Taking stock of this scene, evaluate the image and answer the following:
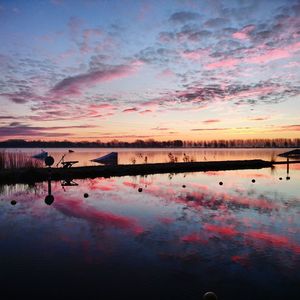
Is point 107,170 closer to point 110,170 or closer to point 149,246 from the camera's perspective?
point 110,170

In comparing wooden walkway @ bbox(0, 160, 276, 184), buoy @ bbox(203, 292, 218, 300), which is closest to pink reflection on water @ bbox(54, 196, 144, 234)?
buoy @ bbox(203, 292, 218, 300)

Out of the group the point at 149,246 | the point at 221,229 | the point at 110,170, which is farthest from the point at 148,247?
the point at 110,170

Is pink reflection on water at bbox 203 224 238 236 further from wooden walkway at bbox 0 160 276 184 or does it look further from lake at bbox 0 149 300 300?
wooden walkway at bbox 0 160 276 184

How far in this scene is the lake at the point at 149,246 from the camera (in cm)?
693

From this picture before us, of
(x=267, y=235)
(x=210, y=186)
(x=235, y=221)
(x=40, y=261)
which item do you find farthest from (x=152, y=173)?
(x=40, y=261)

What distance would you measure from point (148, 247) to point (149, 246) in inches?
3.6

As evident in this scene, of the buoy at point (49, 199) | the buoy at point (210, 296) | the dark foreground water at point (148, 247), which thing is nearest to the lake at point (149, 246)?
the dark foreground water at point (148, 247)

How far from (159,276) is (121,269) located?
3.18 feet

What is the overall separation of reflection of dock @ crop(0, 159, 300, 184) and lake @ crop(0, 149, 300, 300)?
5.47 m

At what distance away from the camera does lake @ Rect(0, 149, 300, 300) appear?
693 centimetres

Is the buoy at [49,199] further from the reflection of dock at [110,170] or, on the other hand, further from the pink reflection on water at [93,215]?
the reflection of dock at [110,170]

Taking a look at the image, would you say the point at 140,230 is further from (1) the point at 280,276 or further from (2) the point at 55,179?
(2) the point at 55,179

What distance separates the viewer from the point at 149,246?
9.49 metres

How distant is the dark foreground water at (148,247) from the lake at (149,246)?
0.08 feet
